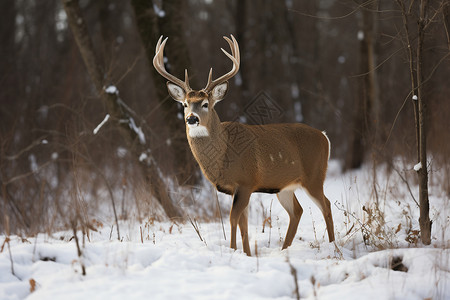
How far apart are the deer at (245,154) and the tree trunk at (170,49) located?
2.49 m

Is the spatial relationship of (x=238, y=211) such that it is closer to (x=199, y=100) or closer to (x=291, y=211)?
(x=291, y=211)

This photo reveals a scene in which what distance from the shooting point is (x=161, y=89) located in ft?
27.5

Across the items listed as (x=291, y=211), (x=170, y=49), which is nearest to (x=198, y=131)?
(x=291, y=211)

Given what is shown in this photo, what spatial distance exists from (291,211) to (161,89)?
11.4 feet

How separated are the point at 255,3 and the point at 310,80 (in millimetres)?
5964

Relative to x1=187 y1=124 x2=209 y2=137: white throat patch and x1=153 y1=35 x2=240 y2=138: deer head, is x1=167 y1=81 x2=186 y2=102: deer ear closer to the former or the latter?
x1=153 y1=35 x2=240 y2=138: deer head

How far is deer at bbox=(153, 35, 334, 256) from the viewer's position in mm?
5262

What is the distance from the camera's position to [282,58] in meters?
24.0

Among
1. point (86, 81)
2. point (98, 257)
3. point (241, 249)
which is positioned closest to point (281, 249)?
point (241, 249)

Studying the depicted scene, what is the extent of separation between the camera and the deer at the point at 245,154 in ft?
17.3

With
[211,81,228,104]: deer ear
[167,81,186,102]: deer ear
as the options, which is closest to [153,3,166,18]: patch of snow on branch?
[167,81,186,102]: deer ear

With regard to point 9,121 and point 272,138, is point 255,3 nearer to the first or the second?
point 9,121

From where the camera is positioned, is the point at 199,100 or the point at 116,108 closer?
the point at 199,100

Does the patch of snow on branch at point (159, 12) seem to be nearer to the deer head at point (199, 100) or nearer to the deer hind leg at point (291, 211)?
the deer head at point (199, 100)
